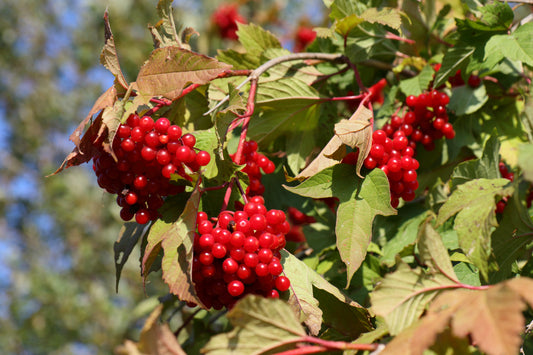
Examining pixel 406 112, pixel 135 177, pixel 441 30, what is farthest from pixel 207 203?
pixel 441 30

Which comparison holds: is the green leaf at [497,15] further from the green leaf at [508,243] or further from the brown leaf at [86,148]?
the brown leaf at [86,148]

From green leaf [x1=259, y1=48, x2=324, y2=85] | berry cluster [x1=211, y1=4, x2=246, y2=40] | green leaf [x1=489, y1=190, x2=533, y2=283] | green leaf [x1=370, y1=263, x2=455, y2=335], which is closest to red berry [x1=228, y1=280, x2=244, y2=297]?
green leaf [x1=370, y1=263, x2=455, y2=335]

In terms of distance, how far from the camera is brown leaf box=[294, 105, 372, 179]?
31.6 inches

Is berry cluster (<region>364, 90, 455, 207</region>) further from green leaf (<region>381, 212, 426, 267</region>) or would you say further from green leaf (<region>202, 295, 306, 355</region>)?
green leaf (<region>202, 295, 306, 355</region>)

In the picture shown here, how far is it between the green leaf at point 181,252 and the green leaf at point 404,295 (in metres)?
0.29

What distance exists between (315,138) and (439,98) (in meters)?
0.33

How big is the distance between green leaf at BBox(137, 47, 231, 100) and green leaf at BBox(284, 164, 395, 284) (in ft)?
0.87

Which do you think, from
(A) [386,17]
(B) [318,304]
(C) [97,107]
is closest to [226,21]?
(A) [386,17]

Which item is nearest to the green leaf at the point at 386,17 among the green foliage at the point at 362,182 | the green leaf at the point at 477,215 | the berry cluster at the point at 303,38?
the green foliage at the point at 362,182

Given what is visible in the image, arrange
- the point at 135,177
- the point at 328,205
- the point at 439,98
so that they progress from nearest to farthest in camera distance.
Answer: the point at 135,177, the point at 439,98, the point at 328,205

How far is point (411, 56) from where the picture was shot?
1265 mm

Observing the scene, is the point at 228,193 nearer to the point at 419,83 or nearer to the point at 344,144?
the point at 344,144

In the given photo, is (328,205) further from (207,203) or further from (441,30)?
(441,30)

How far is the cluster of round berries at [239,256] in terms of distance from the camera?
0.70 meters
